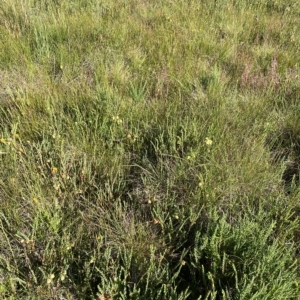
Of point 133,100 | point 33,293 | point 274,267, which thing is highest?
point 133,100

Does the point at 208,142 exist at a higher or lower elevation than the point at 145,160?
higher

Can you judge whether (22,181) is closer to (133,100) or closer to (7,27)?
(133,100)

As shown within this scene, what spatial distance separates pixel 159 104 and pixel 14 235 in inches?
64.6

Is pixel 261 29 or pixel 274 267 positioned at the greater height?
pixel 261 29

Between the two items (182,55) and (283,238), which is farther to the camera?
(182,55)

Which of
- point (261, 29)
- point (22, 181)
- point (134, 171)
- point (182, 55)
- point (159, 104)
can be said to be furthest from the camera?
point (261, 29)

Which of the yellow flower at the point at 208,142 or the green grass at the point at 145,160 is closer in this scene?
the green grass at the point at 145,160

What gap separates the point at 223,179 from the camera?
2.37m

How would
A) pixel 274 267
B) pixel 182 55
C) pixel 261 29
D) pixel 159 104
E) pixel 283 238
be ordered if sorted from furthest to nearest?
pixel 261 29 < pixel 182 55 < pixel 159 104 < pixel 283 238 < pixel 274 267

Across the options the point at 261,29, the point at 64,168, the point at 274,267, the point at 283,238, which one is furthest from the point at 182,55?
the point at 274,267

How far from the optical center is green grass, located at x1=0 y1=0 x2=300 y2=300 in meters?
1.80

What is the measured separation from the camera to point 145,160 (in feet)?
8.14

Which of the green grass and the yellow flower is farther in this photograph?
the yellow flower

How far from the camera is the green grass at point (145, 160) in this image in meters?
1.80
